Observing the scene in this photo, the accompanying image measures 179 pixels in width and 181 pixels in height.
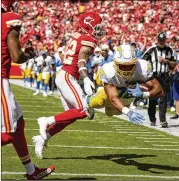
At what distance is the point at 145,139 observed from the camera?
30.6ft

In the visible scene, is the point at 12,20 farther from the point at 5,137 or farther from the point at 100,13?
the point at 100,13

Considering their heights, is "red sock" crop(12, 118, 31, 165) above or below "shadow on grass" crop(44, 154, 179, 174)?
above

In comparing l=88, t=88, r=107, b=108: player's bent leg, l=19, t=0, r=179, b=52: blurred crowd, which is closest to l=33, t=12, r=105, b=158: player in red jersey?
l=88, t=88, r=107, b=108: player's bent leg

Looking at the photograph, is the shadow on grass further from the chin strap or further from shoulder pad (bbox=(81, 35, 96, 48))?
shoulder pad (bbox=(81, 35, 96, 48))

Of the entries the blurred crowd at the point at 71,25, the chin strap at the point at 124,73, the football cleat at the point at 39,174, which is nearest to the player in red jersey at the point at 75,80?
the chin strap at the point at 124,73

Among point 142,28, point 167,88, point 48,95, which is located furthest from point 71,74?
point 142,28

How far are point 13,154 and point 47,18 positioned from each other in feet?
85.1

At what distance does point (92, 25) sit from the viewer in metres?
7.65

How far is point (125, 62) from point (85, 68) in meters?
0.50

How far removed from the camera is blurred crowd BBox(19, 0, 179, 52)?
25953mm

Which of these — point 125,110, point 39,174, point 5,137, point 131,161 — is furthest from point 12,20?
point 131,161

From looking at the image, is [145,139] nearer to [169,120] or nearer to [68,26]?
[169,120]

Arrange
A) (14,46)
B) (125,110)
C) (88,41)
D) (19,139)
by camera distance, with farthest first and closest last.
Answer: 1. (88,41)
2. (125,110)
3. (19,139)
4. (14,46)

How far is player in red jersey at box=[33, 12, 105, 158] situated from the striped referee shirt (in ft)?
13.2
